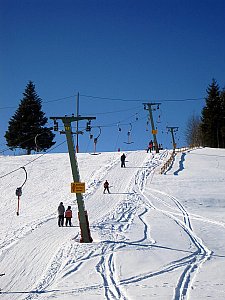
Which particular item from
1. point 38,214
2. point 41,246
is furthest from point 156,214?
point 41,246

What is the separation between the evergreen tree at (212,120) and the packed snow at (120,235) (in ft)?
92.7

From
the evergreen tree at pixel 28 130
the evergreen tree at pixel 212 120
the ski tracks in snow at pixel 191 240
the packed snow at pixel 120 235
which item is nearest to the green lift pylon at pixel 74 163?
the packed snow at pixel 120 235

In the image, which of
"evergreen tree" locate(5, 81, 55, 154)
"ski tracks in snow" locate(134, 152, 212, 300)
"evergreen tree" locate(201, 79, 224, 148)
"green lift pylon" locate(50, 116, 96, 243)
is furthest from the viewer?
"evergreen tree" locate(201, 79, 224, 148)

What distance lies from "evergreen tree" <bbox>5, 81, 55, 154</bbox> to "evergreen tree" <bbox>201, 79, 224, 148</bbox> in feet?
86.8

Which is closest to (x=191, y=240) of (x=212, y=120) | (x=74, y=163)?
(x=74, y=163)

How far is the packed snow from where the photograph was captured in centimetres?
1300

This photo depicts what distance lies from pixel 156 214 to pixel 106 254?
10099 millimetres

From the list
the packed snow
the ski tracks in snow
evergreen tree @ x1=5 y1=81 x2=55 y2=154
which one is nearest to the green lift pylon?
the packed snow

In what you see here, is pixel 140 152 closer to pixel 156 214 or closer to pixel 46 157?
pixel 46 157

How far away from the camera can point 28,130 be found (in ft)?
211

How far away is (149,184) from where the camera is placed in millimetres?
36438

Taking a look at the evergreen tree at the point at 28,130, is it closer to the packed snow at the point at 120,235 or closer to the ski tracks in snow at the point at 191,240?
the packed snow at the point at 120,235

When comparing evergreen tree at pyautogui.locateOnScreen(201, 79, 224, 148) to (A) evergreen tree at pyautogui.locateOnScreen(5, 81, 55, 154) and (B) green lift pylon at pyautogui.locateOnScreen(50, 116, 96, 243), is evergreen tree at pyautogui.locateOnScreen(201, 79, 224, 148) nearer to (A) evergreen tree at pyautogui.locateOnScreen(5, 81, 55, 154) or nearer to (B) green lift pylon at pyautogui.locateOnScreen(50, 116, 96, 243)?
(A) evergreen tree at pyautogui.locateOnScreen(5, 81, 55, 154)

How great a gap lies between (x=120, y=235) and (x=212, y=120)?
5556 centimetres
